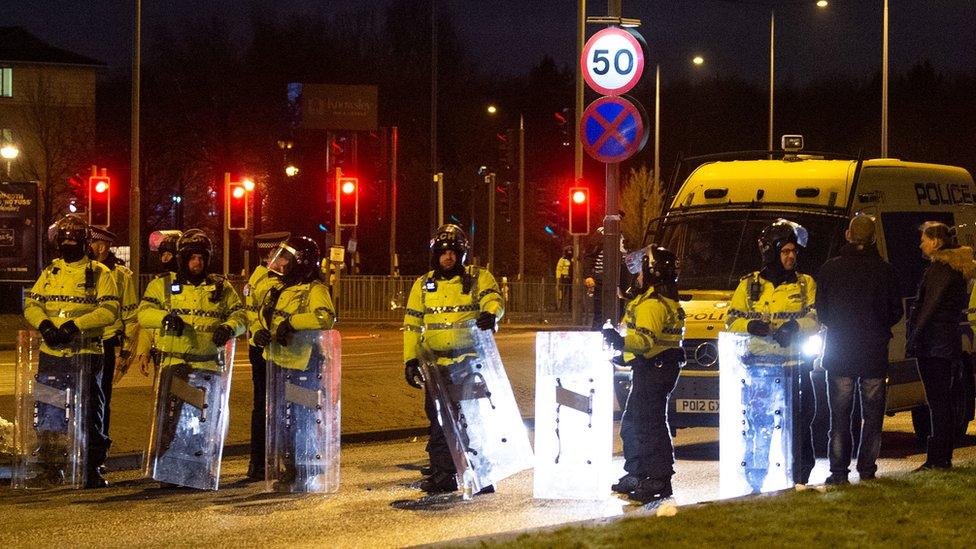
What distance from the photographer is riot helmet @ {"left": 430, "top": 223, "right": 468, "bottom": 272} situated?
428 inches

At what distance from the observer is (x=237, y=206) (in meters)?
28.2

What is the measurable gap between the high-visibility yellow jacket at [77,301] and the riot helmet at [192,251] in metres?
0.54

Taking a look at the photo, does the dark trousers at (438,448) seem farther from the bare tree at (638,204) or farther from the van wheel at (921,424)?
the bare tree at (638,204)

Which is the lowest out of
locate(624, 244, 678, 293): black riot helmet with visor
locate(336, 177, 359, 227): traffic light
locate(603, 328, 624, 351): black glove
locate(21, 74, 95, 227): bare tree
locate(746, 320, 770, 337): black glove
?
locate(603, 328, 624, 351): black glove

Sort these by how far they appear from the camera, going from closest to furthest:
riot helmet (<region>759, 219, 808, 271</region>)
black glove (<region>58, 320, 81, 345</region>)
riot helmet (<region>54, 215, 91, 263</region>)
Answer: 1. riot helmet (<region>759, 219, 808, 271</region>)
2. black glove (<region>58, 320, 81, 345</region>)
3. riot helmet (<region>54, 215, 91, 263</region>)

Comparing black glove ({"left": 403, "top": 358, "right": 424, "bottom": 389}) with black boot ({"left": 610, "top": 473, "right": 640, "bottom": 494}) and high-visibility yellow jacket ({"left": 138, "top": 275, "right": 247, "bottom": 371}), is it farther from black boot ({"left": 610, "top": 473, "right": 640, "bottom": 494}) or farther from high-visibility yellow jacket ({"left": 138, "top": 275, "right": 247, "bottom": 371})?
black boot ({"left": 610, "top": 473, "right": 640, "bottom": 494})

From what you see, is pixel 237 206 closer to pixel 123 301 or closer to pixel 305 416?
pixel 123 301

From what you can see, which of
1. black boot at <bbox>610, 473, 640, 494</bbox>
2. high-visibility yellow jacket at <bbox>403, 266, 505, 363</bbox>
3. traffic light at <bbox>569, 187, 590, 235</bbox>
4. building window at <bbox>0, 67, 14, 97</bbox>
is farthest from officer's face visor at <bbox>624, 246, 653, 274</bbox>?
building window at <bbox>0, 67, 14, 97</bbox>

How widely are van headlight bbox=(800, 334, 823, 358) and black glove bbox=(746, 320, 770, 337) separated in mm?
371

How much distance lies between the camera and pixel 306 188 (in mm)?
65125

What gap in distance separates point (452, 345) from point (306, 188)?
54909 millimetres

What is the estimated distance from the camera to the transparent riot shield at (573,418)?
411 inches

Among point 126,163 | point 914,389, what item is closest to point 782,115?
point 126,163

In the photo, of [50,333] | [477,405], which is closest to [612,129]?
[477,405]
